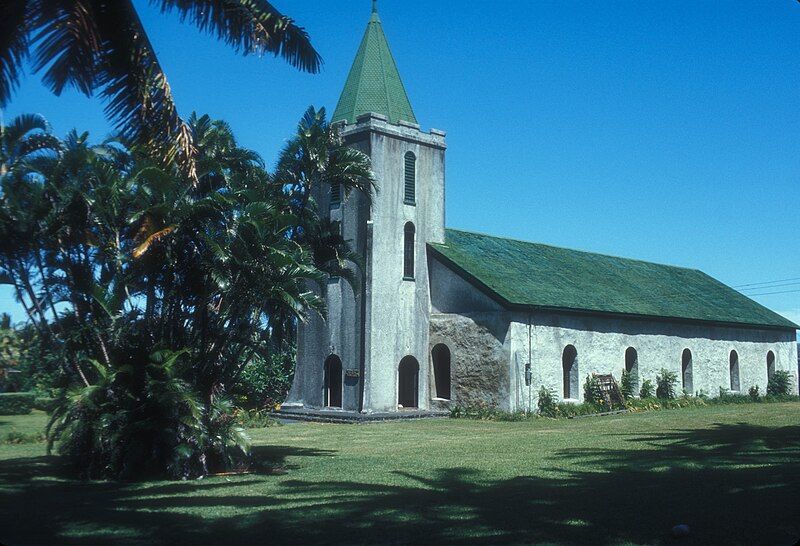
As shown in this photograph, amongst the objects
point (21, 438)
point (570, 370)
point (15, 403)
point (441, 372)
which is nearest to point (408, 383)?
point (441, 372)

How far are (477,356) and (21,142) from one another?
19862 mm

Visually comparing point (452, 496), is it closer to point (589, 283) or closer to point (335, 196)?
point (335, 196)

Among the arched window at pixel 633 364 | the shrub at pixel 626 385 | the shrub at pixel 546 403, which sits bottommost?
the shrub at pixel 546 403

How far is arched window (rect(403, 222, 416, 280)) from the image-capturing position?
3319 centimetres

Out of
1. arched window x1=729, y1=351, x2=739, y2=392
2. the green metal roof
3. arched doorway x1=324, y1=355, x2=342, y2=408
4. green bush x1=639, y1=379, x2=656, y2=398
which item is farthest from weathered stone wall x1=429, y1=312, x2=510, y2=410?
arched window x1=729, y1=351, x2=739, y2=392

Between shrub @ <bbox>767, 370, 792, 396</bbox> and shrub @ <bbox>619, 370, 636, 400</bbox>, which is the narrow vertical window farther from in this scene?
shrub @ <bbox>767, 370, 792, 396</bbox>

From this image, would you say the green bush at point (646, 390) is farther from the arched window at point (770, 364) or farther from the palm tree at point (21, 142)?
the palm tree at point (21, 142)

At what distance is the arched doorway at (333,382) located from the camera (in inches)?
1305

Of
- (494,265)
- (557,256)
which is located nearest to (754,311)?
(557,256)

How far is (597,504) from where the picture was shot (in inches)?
453

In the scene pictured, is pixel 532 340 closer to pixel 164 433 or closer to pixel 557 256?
pixel 557 256

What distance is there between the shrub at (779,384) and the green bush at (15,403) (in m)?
37.6

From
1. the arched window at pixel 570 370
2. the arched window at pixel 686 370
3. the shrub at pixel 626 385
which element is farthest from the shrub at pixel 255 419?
the arched window at pixel 686 370

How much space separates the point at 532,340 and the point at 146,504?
21142 mm
